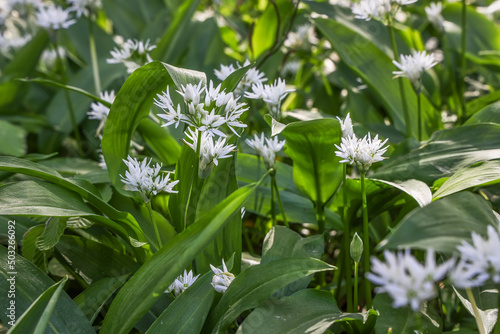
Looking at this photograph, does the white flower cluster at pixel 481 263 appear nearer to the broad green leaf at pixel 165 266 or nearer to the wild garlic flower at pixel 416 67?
the broad green leaf at pixel 165 266

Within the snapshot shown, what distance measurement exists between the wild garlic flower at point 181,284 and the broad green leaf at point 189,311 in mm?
37

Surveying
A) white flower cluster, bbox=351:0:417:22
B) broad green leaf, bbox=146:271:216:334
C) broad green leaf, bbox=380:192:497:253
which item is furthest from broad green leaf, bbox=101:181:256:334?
white flower cluster, bbox=351:0:417:22

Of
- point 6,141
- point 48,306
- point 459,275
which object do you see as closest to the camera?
point 459,275

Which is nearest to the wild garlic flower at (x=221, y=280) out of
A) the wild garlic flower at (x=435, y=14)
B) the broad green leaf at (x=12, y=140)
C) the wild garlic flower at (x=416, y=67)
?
Result: the wild garlic flower at (x=416, y=67)

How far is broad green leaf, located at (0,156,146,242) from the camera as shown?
0.96 m

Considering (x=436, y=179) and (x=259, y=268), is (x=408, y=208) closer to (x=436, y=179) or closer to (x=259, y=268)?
(x=436, y=179)

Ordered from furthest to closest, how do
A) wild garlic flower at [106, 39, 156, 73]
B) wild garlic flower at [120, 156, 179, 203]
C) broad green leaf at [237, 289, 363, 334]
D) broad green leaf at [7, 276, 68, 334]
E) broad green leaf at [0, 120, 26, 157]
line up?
broad green leaf at [0, 120, 26, 157]
wild garlic flower at [106, 39, 156, 73]
wild garlic flower at [120, 156, 179, 203]
broad green leaf at [237, 289, 363, 334]
broad green leaf at [7, 276, 68, 334]

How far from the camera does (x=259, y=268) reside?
0.91m

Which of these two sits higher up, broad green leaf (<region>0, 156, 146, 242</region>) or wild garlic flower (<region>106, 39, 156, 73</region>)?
wild garlic flower (<region>106, 39, 156, 73</region>)

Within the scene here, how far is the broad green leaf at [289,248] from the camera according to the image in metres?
0.98

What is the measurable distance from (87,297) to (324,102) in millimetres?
1217

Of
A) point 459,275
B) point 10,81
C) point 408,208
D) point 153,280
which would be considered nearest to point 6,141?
point 10,81

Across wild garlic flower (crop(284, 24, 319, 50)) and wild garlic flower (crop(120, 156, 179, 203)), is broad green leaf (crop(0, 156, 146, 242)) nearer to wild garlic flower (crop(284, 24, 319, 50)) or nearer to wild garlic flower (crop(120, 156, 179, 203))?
wild garlic flower (crop(120, 156, 179, 203))

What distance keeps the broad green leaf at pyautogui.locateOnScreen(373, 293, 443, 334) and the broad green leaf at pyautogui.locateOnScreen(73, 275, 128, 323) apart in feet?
1.62
